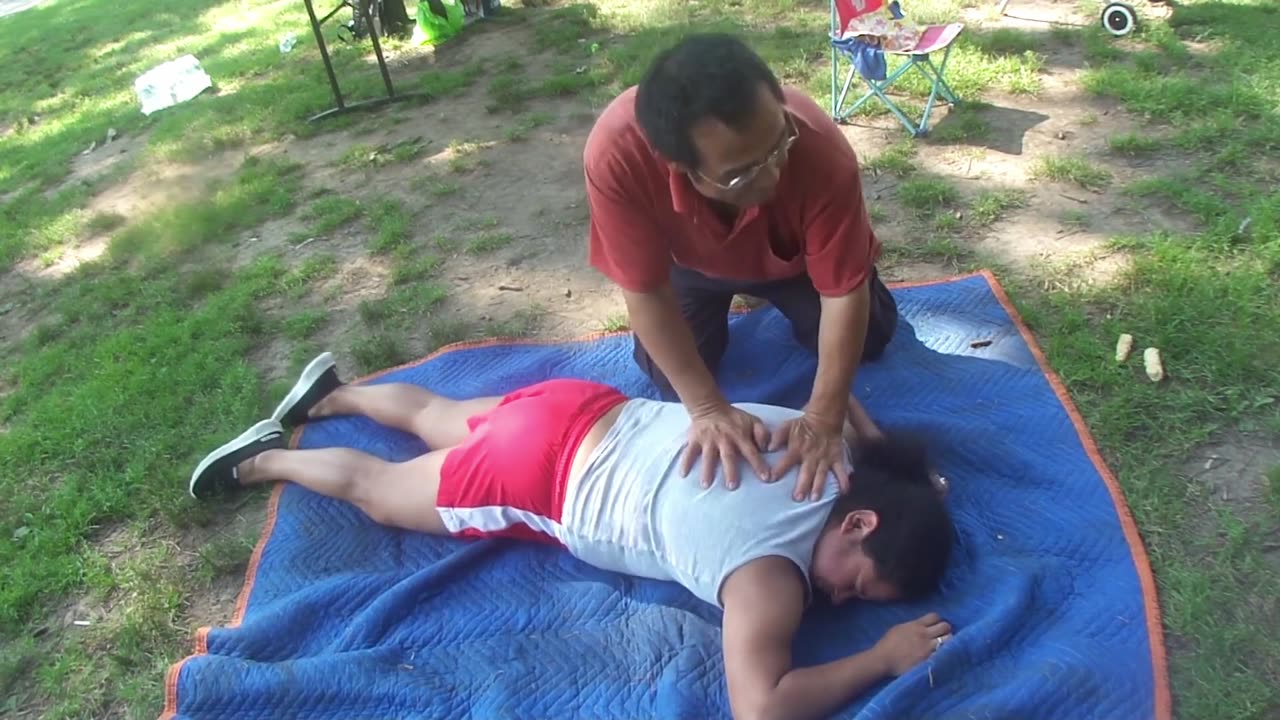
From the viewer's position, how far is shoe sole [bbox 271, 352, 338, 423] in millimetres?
3232

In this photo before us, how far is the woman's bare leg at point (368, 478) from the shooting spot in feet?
8.71

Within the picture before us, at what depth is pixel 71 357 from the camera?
4.08 m

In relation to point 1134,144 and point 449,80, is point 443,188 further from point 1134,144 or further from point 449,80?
point 1134,144

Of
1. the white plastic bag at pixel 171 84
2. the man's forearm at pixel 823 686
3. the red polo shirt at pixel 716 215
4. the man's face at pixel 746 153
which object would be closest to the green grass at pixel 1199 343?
the man's forearm at pixel 823 686

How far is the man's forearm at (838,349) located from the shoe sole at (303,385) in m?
1.88

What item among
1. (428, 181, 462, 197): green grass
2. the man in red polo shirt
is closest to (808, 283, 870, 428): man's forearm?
the man in red polo shirt

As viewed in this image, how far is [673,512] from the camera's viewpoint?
7.37 feet

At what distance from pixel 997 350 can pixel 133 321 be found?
3851 mm

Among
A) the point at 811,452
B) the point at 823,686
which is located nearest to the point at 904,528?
the point at 811,452

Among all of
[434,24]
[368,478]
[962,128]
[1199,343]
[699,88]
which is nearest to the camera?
[699,88]

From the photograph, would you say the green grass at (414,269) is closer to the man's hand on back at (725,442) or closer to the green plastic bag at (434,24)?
the man's hand on back at (725,442)

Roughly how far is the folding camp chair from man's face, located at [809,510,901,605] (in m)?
2.96

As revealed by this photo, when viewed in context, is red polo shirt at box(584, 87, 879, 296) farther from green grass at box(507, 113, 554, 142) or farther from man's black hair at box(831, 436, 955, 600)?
green grass at box(507, 113, 554, 142)

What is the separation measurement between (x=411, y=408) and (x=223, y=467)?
0.66 metres
